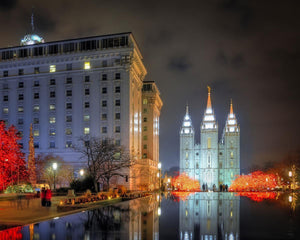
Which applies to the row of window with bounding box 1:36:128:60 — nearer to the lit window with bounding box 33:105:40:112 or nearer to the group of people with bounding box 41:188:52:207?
the lit window with bounding box 33:105:40:112

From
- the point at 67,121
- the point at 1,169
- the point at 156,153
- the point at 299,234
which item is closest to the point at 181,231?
the point at 299,234

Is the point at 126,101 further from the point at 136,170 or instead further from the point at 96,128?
the point at 136,170

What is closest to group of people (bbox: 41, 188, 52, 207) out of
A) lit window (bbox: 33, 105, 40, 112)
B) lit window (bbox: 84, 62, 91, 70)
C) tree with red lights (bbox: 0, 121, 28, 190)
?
tree with red lights (bbox: 0, 121, 28, 190)

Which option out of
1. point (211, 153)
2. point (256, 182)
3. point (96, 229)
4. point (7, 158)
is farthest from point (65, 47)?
point (211, 153)

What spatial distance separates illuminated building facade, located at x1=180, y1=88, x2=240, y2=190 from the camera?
580ft

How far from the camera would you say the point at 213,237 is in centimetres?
1530

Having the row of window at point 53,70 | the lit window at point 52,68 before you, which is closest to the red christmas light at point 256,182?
the row of window at point 53,70

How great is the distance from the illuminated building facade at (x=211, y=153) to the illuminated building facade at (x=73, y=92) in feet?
325

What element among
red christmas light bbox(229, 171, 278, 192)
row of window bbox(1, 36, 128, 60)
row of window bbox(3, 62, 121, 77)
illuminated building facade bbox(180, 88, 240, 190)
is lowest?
red christmas light bbox(229, 171, 278, 192)

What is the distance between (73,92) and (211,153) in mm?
111066

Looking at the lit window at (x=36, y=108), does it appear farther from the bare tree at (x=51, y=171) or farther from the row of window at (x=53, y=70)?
the bare tree at (x=51, y=171)

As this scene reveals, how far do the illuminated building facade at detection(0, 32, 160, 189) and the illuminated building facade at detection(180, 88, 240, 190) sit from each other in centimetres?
9892

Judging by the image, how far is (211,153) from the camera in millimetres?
179875

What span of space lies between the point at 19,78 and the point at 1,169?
40.5 m
